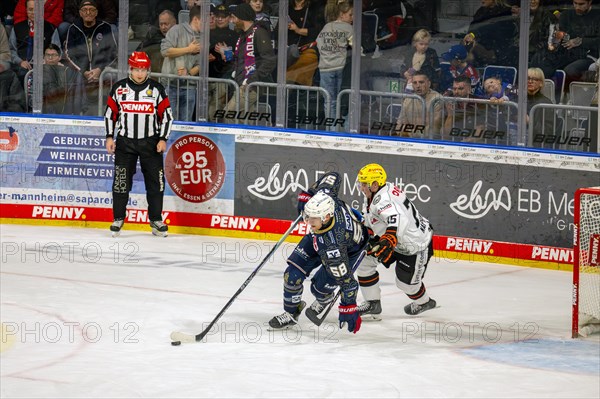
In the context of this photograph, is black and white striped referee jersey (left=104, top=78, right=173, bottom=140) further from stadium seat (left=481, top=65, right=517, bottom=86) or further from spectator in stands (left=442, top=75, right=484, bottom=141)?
stadium seat (left=481, top=65, right=517, bottom=86)

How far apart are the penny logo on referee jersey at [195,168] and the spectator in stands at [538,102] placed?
3212 millimetres

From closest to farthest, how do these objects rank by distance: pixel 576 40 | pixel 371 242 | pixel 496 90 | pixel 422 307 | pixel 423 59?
pixel 371 242 → pixel 422 307 → pixel 576 40 → pixel 496 90 → pixel 423 59

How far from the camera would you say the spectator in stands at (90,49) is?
13195mm

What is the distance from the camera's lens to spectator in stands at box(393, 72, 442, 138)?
12.1m

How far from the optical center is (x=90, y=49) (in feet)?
43.5

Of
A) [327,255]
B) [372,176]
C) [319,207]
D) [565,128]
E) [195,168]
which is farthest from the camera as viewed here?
[195,168]

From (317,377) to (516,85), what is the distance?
4.98 metres

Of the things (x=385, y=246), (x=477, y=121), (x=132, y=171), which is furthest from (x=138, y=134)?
(x=385, y=246)

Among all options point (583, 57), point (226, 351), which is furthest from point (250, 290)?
point (583, 57)

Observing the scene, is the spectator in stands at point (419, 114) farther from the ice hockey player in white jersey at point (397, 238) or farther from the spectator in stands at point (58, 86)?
the spectator in stands at point (58, 86)

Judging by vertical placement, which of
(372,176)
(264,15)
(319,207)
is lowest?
(319,207)

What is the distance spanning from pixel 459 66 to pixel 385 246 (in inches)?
144

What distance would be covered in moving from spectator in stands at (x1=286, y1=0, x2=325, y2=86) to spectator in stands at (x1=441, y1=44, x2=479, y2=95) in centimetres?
141

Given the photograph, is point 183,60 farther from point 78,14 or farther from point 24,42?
point 24,42
